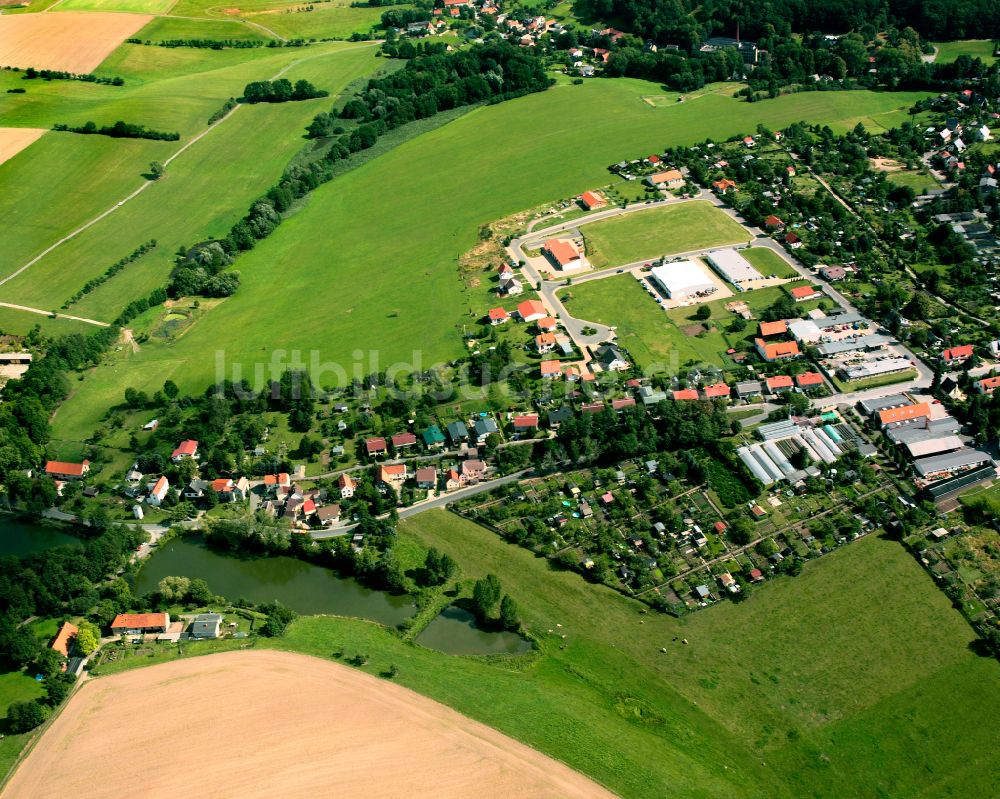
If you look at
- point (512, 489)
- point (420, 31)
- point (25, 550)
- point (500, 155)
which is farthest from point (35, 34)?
point (512, 489)

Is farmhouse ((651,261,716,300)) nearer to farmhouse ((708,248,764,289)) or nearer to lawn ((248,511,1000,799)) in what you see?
farmhouse ((708,248,764,289))

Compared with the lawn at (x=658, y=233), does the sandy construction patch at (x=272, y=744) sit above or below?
below

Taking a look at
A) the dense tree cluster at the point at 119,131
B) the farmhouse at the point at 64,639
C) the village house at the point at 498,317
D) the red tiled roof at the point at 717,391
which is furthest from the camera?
the dense tree cluster at the point at 119,131

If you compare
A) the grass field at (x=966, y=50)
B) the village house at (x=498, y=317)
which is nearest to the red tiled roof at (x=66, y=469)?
the village house at (x=498, y=317)

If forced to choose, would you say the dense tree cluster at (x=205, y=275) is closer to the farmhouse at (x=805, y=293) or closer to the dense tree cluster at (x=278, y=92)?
the dense tree cluster at (x=278, y=92)

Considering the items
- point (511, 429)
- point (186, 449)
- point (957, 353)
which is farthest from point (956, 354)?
point (186, 449)

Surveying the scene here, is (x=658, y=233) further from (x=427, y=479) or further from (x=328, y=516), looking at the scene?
(x=328, y=516)
